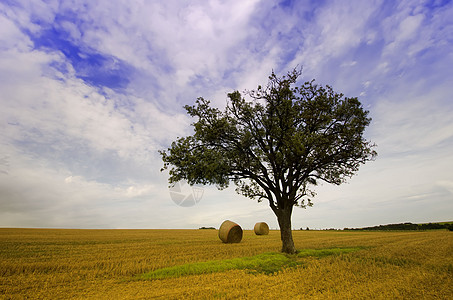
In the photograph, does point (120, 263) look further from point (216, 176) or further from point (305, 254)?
point (305, 254)

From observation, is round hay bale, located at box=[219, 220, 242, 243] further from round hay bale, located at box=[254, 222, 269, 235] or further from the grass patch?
round hay bale, located at box=[254, 222, 269, 235]

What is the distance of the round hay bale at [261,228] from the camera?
39388mm

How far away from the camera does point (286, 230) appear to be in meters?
17.7

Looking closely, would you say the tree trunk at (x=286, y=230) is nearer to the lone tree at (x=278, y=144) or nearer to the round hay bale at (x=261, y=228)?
the lone tree at (x=278, y=144)

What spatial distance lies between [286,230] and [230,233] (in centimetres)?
914

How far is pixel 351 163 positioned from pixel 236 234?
1343cm

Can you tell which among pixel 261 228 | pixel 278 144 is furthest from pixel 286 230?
pixel 261 228

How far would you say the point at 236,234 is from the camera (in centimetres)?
2605

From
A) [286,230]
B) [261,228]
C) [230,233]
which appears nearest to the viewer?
[286,230]

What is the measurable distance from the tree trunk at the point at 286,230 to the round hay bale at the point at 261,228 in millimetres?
22541

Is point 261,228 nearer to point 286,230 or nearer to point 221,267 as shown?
point 286,230

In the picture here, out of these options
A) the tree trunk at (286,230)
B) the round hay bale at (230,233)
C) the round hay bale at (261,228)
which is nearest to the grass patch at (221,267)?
the tree trunk at (286,230)

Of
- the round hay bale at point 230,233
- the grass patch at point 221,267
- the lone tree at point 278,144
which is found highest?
the lone tree at point 278,144

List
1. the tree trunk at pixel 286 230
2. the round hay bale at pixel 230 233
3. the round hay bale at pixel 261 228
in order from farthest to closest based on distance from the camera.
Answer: the round hay bale at pixel 261 228 < the round hay bale at pixel 230 233 < the tree trunk at pixel 286 230
